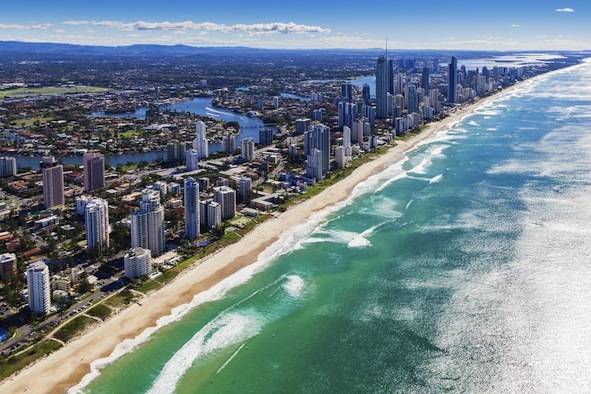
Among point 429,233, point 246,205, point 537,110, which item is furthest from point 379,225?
point 537,110

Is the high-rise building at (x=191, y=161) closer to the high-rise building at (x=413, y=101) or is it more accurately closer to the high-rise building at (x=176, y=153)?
the high-rise building at (x=176, y=153)

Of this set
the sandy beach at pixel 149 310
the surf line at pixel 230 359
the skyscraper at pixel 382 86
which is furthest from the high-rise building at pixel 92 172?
the skyscraper at pixel 382 86

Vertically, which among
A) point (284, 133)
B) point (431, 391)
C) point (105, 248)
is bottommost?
point (431, 391)

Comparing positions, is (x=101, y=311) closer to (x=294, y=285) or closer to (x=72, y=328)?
(x=72, y=328)

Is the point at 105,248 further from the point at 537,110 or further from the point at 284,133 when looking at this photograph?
the point at 537,110

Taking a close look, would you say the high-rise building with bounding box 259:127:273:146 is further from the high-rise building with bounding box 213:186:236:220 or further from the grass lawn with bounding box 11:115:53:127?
the grass lawn with bounding box 11:115:53:127

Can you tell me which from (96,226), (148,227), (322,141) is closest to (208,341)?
(148,227)

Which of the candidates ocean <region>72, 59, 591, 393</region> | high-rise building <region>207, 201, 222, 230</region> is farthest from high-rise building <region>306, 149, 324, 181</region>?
high-rise building <region>207, 201, 222, 230</region>
